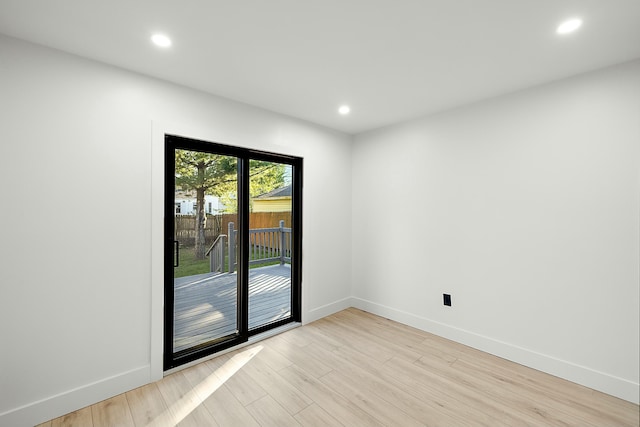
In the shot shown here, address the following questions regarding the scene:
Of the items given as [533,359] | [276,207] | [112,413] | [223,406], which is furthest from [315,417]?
[276,207]

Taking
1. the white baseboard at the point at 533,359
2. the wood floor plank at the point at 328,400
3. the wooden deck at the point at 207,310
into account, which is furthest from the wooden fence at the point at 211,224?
the white baseboard at the point at 533,359

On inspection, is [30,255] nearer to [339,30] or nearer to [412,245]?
[339,30]

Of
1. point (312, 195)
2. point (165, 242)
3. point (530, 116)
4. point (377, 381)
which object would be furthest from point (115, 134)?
point (530, 116)

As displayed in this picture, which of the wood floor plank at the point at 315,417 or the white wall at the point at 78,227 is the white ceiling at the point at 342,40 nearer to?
the white wall at the point at 78,227

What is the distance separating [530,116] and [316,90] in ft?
6.53

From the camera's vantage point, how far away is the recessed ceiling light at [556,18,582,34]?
5.45 feet

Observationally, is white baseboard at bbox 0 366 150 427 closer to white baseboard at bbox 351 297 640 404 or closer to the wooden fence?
the wooden fence

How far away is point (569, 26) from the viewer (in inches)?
67.2

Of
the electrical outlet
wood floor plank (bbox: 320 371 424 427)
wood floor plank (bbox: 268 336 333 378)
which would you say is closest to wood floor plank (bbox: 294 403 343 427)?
wood floor plank (bbox: 320 371 424 427)

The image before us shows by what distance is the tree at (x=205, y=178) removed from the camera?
2.57 meters

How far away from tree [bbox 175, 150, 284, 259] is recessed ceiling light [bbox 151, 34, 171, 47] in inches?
35.0

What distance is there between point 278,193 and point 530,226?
2.61 meters

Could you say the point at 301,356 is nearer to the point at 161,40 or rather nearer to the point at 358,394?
the point at 358,394

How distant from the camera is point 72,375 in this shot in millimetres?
1968
